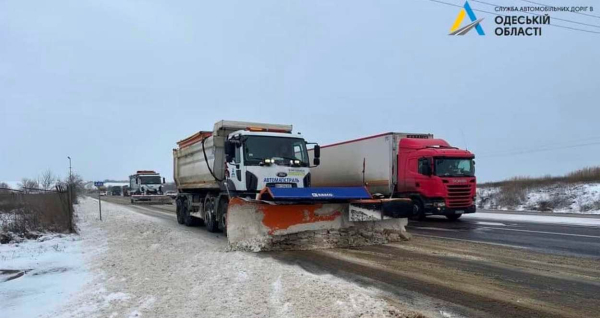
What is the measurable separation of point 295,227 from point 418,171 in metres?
8.19

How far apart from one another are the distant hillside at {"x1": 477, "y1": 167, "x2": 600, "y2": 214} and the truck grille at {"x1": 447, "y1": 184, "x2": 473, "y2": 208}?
49.4 feet

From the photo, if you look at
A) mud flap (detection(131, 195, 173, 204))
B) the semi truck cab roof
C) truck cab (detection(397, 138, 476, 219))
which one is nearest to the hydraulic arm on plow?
truck cab (detection(397, 138, 476, 219))

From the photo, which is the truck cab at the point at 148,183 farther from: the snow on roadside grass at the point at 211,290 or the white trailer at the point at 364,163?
the snow on roadside grass at the point at 211,290

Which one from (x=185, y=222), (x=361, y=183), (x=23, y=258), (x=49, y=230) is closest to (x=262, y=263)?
(x=23, y=258)

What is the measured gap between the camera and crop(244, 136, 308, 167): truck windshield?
39.2 feet

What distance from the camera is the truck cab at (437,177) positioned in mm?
16531

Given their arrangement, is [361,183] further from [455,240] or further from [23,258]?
[23,258]

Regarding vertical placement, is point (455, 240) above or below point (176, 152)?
below

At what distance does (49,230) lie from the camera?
13398 mm

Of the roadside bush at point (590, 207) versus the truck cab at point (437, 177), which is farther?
the roadside bush at point (590, 207)

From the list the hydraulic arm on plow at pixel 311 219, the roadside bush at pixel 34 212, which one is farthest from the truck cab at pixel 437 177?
the roadside bush at pixel 34 212

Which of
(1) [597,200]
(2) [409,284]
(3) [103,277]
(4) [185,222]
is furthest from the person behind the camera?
(1) [597,200]

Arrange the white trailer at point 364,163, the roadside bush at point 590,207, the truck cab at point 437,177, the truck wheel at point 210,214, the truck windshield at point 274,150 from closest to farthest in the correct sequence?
the truck windshield at point 274,150, the truck wheel at point 210,214, the truck cab at point 437,177, the white trailer at point 364,163, the roadside bush at point 590,207

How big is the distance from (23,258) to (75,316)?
554 cm
